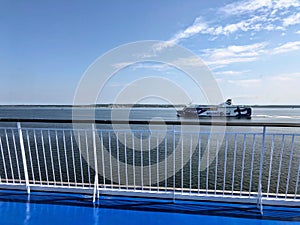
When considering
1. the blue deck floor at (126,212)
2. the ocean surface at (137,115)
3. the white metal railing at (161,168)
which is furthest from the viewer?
the ocean surface at (137,115)

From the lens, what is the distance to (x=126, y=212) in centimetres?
224

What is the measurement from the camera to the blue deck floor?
6.79 feet

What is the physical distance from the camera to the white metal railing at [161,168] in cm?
247

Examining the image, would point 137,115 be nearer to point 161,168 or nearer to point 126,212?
point 161,168

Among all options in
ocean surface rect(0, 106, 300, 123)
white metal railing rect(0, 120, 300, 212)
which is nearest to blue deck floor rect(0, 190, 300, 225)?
white metal railing rect(0, 120, 300, 212)

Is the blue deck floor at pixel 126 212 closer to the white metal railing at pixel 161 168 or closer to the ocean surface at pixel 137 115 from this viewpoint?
the white metal railing at pixel 161 168

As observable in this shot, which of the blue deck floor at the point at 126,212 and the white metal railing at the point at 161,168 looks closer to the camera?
the blue deck floor at the point at 126,212

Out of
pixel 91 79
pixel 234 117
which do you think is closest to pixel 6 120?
pixel 91 79

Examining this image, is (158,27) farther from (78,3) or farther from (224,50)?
(224,50)

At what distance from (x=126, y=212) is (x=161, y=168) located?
5175mm

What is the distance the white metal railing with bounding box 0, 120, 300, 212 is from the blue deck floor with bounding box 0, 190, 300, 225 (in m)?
0.11

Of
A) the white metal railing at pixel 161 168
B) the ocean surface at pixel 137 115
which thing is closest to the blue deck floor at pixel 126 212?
the white metal railing at pixel 161 168

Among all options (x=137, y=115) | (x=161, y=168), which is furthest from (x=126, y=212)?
(x=137, y=115)

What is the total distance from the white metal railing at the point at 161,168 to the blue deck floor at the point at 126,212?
0.38 ft
